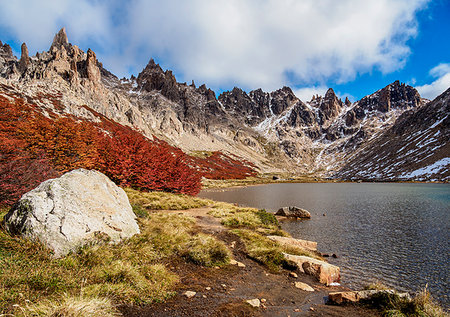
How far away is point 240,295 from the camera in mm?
6867

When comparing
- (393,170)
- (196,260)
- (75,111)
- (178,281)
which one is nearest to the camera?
(178,281)

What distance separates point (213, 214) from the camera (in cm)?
2073

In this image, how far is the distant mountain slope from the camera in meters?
126

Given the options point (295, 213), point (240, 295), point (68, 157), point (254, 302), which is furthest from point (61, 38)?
point (254, 302)

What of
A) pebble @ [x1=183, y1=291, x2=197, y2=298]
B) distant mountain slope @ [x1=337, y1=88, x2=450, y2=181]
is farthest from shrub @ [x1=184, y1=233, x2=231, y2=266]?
distant mountain slope @ [x1=337, y1=88, x2=450, y2=181]

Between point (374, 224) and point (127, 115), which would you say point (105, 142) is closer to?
point (374, 224)

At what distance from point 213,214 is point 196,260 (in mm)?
11921

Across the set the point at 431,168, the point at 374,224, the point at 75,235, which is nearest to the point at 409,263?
the point at 374,224

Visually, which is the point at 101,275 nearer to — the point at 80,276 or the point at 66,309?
the point at 80,276

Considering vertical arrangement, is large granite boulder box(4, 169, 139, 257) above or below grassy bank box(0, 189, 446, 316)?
above

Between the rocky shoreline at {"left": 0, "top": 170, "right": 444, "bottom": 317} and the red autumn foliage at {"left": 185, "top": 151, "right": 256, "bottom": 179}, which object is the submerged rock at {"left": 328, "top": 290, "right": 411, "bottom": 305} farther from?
the red autumn foliage at {"left": 185, "top": 151, "right": 256, "bottom": 179}

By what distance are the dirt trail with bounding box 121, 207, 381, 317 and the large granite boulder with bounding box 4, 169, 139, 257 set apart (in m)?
3.21

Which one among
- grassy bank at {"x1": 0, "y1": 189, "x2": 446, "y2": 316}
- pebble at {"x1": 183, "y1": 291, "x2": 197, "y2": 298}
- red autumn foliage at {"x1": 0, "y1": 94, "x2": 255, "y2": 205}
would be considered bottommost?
pebble at {"x1": 183, "y1": 291, "x2": 197, "y2": 298}

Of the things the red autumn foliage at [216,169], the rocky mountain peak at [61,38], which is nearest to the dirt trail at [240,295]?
the red autumn foliage at [216,169]
